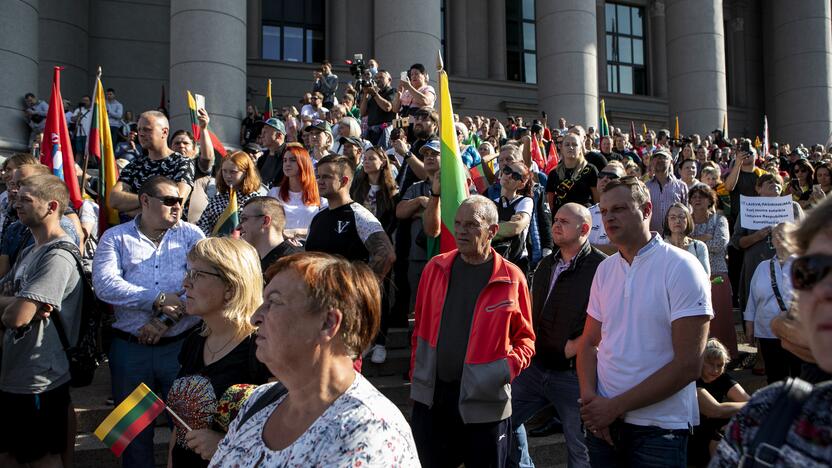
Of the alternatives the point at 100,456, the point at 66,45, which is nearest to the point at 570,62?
the point at 66,45

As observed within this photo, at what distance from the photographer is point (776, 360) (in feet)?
21.2

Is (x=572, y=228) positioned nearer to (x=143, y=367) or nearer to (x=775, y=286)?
(x=775, y=286)

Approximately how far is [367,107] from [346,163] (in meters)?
6.82

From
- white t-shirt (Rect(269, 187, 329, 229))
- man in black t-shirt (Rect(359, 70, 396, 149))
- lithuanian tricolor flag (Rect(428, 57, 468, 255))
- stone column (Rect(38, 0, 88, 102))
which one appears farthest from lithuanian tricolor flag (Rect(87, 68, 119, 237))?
stone column (Rect(38, 0, 88, 102))

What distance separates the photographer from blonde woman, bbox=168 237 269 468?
3.12m

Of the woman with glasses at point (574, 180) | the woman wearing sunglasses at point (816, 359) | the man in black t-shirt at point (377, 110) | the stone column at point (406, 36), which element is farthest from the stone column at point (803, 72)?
the woman wearing sunglasses at point (816, 359)

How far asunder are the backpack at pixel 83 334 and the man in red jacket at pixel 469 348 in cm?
202

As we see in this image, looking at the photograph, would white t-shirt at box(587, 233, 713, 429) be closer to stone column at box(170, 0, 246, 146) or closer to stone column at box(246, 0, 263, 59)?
stone column at box(170, 0, 246, 146)

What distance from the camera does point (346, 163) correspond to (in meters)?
5.50

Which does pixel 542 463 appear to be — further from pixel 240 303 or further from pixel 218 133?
pixel 218 133

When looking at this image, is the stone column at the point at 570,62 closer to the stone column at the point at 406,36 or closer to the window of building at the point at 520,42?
the stone column at the point at 406,36

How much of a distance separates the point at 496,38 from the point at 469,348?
25396 mm

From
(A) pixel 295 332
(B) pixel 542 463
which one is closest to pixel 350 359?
(A) pixel 295 332

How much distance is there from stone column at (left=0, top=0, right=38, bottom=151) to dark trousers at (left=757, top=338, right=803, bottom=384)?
505 inches
